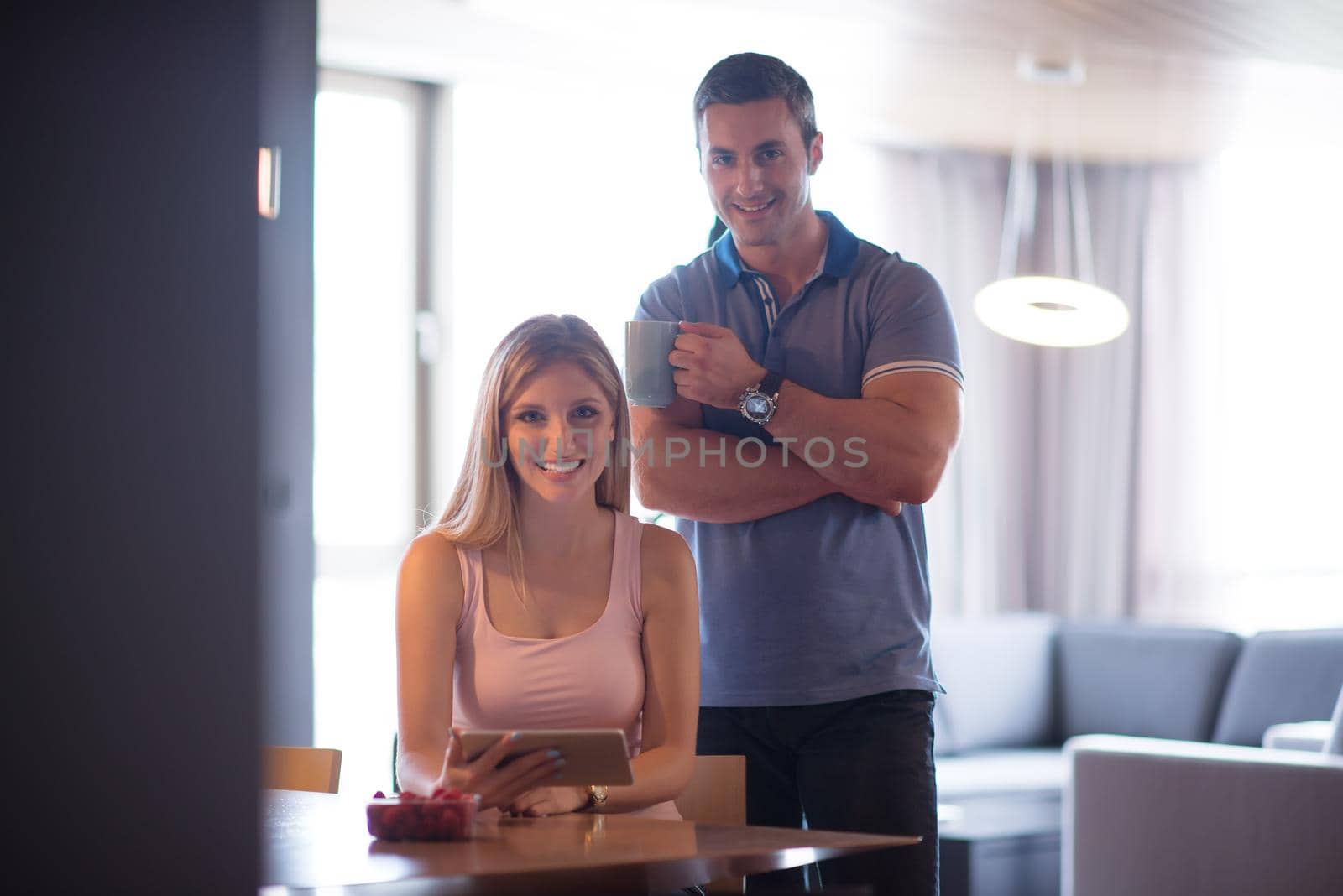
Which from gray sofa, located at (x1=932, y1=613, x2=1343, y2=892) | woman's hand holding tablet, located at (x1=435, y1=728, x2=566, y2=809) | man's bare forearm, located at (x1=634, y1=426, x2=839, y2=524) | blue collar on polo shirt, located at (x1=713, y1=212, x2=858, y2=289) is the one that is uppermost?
blue collar on polo shirt, located at (x1=713, y1=212, x2=858, y2=289)

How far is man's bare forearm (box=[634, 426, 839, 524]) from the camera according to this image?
183cm

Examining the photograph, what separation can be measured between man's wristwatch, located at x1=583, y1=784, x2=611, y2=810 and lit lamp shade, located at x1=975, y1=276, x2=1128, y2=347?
3.27 m

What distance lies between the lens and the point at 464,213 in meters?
5.19

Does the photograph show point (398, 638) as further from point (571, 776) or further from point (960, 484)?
point (960, 484)

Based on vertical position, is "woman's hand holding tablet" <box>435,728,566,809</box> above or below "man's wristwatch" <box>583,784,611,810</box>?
above

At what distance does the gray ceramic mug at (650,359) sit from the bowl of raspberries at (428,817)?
0.69 metres

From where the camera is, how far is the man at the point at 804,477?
175cm


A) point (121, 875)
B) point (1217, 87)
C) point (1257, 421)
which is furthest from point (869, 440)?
point (1257, 421)

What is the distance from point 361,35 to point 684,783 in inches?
141

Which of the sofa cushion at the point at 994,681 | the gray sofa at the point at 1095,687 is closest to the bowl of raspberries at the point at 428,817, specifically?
the gray sofa at the point at 1095,687

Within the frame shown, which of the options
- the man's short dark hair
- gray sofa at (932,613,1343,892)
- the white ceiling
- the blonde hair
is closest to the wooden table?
the blonde hair

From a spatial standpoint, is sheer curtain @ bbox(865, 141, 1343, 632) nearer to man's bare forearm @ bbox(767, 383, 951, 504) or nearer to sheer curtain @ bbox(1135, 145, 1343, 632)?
sheer curtain @ bbox(1135, 145, 1343, 632)

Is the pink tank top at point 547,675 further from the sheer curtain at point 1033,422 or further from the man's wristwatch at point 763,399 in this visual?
the sheer curtain at point 1033,422

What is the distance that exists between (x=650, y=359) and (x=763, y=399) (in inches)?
6.3
